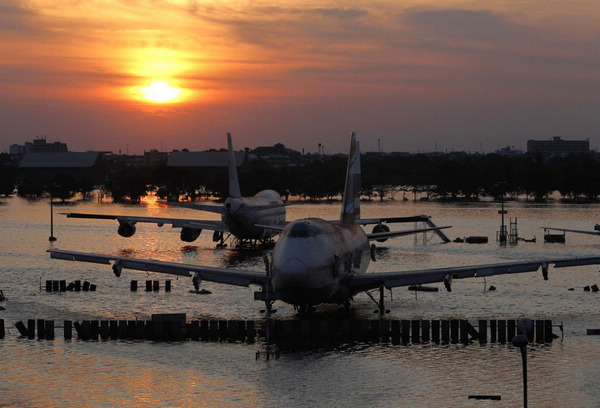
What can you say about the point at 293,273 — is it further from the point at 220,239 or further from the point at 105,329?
the point at 220,239

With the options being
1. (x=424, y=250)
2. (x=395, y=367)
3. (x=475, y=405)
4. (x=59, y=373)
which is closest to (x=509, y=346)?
(x=395, y=367)

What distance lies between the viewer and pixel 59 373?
63.3m

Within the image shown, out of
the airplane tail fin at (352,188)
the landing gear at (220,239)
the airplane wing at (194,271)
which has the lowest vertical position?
the landing gear at (220,239)

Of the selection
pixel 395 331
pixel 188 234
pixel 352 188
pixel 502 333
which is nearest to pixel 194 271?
pixel 395 331

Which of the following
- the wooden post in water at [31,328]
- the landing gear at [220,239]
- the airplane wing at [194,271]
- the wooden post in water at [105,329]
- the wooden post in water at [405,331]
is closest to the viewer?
the wooden post in water at [405,331]

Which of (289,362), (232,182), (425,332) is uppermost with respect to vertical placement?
(232,182)

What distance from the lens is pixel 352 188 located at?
95000 mm

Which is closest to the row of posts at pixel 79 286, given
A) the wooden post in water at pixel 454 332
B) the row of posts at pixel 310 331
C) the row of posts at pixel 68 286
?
the row of posts at pixel 68 286

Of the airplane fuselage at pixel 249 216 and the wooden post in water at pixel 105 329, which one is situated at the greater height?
the airplane fuselage at pixel 249 216

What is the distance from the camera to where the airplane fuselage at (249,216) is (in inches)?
5551

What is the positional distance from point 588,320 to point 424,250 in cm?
6895

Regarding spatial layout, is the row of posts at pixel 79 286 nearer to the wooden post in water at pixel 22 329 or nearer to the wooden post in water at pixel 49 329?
the wooden post in water at pixel 22 329

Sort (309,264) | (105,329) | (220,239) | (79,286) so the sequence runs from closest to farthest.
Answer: (309,264) → (105,329) → (79,286) → (220,239)

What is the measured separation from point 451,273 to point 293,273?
13782 millimetres
